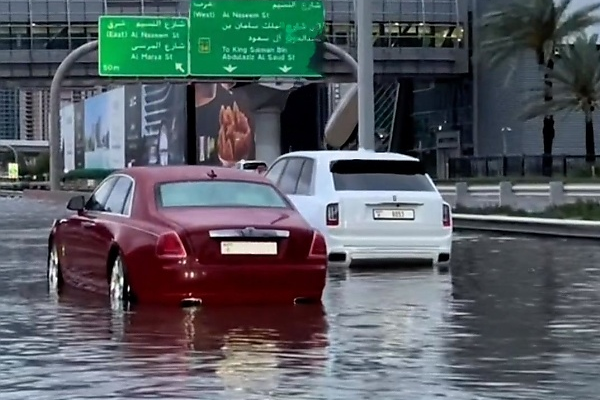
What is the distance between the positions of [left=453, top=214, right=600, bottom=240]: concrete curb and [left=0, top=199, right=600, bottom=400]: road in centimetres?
1073

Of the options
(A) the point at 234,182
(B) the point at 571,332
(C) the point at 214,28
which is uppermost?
(C) the point at 214,28

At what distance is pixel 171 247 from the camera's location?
41.9ft

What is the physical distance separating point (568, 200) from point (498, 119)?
118 feet

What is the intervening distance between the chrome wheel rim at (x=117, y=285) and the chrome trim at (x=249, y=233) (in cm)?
124

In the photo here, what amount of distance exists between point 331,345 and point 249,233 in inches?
79.5

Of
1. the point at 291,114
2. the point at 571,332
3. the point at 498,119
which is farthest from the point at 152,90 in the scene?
the point at 571,332

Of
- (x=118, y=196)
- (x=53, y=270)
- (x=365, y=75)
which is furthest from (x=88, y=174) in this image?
(x=118, y=196)

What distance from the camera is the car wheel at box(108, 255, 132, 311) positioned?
44.0 feet

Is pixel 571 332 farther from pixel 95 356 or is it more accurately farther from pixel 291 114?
pixel 291 114

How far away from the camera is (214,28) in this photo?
172 ft

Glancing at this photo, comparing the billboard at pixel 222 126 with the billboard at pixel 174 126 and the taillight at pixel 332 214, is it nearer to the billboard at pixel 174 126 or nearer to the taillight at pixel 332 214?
the billboard at pixel 174 126

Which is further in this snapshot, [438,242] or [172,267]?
[438,242]

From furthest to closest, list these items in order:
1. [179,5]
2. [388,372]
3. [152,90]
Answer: [152,90]
[179,5]
[388,372]

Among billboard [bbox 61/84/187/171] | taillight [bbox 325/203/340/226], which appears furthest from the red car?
billboard [bbox 61/84/187/171]
